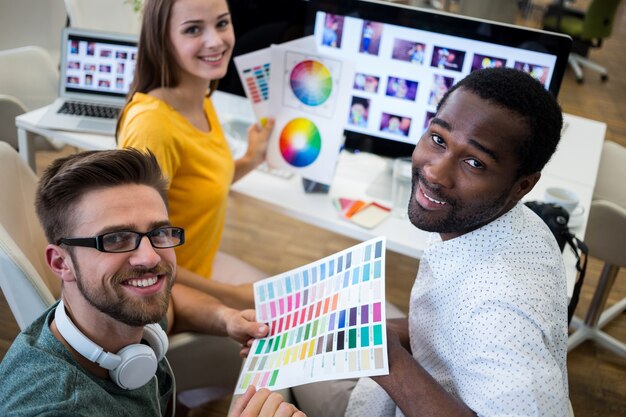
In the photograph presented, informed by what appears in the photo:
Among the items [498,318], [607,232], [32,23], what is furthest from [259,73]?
[32,23]

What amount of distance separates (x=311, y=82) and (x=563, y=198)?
896 mm

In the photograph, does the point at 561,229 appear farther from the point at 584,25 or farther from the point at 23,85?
the point at 584,25

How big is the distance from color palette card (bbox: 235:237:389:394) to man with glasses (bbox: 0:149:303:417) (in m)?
0.09

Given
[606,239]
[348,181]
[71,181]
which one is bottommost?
[606,239]

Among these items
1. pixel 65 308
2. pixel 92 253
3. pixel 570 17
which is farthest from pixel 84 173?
pixel 570 17

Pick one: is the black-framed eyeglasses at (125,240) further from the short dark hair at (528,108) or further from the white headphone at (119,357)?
the short dark hair at (528,108)

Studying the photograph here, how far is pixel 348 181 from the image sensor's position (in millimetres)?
2234

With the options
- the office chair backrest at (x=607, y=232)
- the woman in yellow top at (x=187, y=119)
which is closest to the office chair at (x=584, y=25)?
the office chair backrest at (x=607, y=232)

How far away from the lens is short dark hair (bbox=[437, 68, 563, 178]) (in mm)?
1146

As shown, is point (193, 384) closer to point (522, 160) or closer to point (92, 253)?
point (92, 253)

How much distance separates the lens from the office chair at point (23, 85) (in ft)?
8.65

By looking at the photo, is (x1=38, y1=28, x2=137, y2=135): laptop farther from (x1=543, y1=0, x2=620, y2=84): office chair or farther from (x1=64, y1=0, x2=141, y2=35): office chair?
(x1=543, y1=0, x2=620, y2=84): office chair

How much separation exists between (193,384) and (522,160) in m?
1.13

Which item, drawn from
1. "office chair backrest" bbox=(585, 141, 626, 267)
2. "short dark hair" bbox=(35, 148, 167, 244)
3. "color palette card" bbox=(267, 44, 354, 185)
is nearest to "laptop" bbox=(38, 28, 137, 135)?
"color palette card" bbox=(267, 44, 354, 185)
